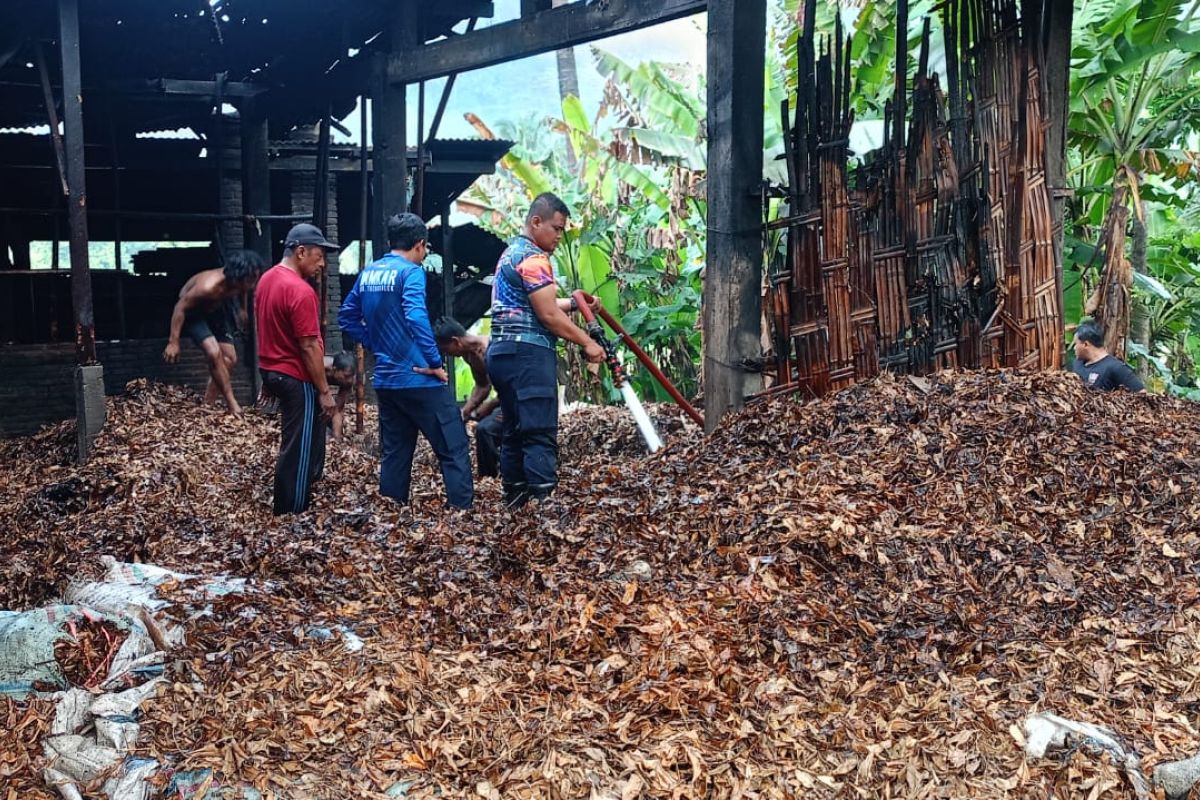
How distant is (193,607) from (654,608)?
5.87 ft

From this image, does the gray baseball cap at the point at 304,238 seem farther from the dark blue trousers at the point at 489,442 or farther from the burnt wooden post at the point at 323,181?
the burnt wooden post at the point at 323,181

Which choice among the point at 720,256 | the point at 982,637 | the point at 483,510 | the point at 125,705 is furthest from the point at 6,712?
the point at 720,256

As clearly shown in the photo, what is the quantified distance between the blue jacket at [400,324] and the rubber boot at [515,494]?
69 centimetres

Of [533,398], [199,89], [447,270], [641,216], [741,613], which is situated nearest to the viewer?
[741,613]

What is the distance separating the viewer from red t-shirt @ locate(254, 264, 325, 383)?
22.0 ft

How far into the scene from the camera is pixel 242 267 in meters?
10.2

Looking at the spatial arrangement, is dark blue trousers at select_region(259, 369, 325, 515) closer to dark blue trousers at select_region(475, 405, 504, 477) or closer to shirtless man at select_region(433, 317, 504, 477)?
shirtless man at select_region(433, 317, 504, 477)

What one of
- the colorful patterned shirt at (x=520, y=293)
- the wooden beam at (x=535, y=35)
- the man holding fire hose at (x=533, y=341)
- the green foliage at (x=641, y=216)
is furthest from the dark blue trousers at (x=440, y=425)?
the green foliage at (x=641, y=216)

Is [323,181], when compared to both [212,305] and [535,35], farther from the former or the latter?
[535,35]

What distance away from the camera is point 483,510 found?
636 centimetres

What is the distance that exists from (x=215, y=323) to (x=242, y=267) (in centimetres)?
90

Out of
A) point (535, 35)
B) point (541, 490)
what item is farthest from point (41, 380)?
point (541, 490)

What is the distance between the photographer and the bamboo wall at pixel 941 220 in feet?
20.9

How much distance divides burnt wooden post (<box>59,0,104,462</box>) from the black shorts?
1.18m
